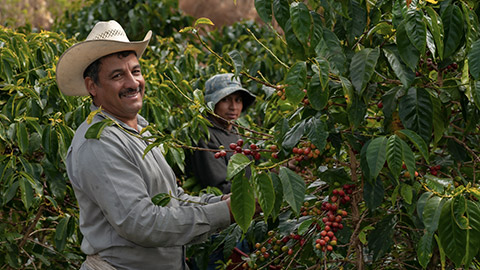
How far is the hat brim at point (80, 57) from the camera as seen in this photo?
8.32 ft

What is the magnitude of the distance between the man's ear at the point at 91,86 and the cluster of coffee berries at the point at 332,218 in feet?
3.49

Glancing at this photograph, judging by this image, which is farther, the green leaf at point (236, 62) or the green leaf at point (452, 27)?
the green leaf at point (236, 62)

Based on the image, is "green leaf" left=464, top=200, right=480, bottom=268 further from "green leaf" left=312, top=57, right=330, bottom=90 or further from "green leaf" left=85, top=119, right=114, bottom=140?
"green leaf" left=85, top=119, right=114, bottom=140

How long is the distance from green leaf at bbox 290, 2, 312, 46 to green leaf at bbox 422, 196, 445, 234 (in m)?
0.54

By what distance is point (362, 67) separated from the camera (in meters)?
1.78

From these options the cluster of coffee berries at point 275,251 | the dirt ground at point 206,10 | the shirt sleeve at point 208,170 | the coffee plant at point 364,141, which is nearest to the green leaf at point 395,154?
the coffee plant at point 364,141

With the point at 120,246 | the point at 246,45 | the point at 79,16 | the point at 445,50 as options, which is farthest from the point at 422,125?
the point at 79,16

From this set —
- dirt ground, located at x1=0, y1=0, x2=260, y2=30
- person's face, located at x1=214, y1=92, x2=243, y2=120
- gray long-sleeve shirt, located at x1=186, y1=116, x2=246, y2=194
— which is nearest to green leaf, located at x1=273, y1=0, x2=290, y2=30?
gray long-sleeve shirt, located at x1=186, y1=116, x2=246, y2=194

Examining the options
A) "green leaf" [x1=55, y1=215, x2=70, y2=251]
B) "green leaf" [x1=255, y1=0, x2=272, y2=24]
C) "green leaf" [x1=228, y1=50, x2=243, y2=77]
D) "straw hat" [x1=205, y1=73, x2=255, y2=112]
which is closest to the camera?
"green leaf" [x1=255, y1=0, x2=272, y2=24]

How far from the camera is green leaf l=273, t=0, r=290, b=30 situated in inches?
73.8

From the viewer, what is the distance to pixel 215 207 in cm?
232

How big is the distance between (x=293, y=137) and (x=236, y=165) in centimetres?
38

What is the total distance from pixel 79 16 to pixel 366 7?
5594 mm

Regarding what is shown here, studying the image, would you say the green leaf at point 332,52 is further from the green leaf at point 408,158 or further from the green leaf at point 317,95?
the green leaf at point 408,158
